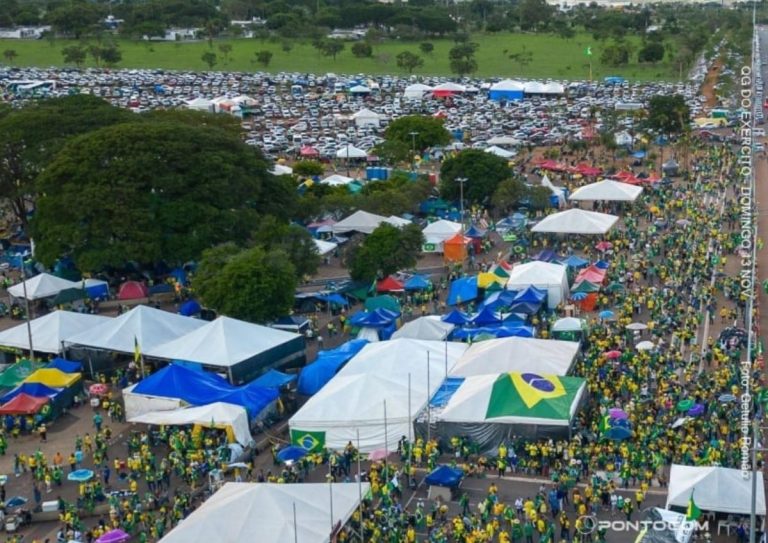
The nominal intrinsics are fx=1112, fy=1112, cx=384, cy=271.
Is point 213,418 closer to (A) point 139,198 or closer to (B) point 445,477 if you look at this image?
(B) point 445,477

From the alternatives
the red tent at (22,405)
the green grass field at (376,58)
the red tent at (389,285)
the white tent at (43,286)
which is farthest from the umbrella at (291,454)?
the green grass field at (376,58)

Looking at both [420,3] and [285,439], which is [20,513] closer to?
[285,439]

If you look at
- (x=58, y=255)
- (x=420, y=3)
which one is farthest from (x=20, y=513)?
(x=420, y=3)

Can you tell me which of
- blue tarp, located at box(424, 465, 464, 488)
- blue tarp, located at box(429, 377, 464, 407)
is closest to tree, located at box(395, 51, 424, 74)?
blue tarp, located at box(429, 377, 464, 407)

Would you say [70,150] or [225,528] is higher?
[70,150]

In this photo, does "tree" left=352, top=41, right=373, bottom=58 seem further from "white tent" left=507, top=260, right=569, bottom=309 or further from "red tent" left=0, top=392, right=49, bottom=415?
"red tent" left=0, top=392, right=49, bottom=415

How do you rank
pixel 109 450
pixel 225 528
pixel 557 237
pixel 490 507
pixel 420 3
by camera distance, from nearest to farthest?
pixel 225 528
pixel 490 507
pixel 109 450
pixel 557 237
pixel 420 3
